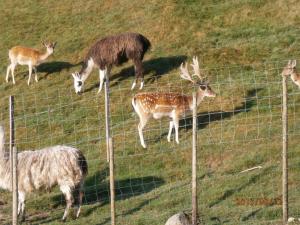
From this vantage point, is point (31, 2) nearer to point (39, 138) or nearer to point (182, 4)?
point (182, 4)

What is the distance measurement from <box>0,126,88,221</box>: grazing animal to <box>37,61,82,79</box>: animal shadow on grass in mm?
12482

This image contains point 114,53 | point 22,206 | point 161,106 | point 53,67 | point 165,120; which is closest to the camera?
point 22,206

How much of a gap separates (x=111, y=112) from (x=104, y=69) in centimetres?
300

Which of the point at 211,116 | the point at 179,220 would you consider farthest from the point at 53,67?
the point at 179,220

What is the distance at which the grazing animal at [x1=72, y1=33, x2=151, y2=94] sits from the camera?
88.9 feet

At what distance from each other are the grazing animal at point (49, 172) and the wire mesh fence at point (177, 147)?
0.54 m

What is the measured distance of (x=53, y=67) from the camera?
98.2 feet

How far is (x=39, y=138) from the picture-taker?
77.2ft

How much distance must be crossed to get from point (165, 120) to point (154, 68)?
16.2 ft

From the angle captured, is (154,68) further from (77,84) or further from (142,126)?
(142,126)

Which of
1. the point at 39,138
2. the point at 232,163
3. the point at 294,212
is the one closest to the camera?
the point at 294,212

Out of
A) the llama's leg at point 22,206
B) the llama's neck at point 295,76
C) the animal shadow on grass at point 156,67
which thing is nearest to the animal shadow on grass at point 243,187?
the llama's leg at point 22,206

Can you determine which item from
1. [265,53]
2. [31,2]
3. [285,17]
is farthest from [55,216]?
[31,2]

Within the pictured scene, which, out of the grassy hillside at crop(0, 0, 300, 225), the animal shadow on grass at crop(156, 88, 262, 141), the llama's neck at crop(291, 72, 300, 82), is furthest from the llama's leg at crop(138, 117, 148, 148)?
the llama's neck at crop(291, 72, 300, 82)
